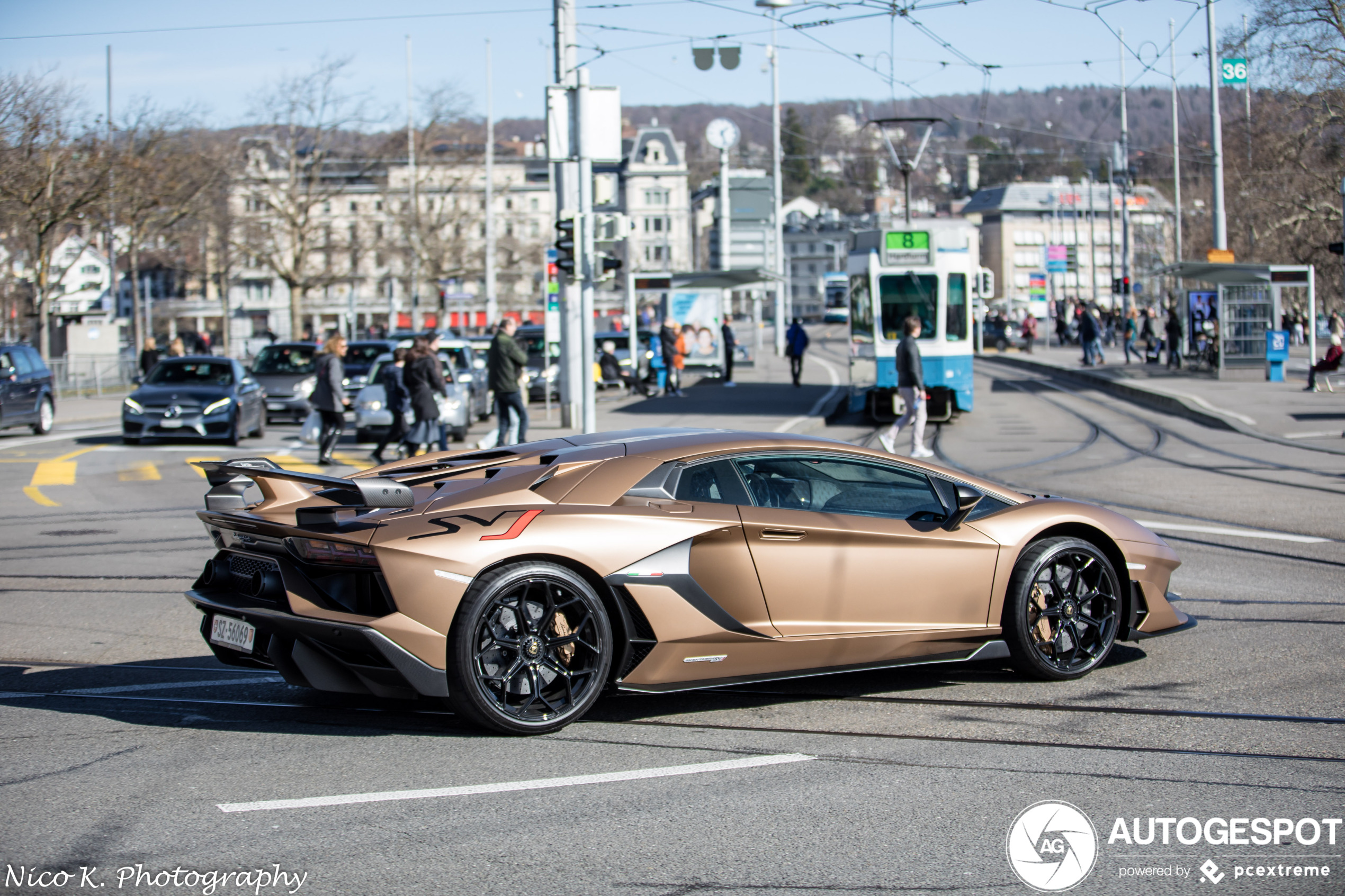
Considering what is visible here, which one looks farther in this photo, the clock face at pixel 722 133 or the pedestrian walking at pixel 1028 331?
the pedestrian walking at pixel 1028 331

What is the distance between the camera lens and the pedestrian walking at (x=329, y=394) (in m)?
17.9

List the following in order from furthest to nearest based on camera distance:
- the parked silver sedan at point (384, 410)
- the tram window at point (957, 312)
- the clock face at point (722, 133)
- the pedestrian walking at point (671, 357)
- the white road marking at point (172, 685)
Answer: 1. the clock face at point (722, 133)
2. the pedestrian walking at point (671, 357)
3. the tram window at point (957, 312)
4. the parked silver sedan at point (384, 410)
5. the white road marking at point (172, 685)

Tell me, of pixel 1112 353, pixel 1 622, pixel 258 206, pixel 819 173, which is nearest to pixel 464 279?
pixel 258 206

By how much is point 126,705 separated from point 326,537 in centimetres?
160

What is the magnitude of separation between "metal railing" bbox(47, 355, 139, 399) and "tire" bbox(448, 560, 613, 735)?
112 feet

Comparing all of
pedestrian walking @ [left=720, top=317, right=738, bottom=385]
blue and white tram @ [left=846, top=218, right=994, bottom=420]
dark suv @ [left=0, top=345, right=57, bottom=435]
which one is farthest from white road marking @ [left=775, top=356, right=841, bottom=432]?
dark suv @ [left=0, top=345, right=57, bottom=435]

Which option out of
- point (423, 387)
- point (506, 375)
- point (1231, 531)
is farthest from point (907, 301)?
point (1231, 531)

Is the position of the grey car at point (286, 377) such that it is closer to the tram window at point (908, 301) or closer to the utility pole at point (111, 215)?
the tram window at point (908, 301)

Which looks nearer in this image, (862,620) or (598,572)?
(598,572)

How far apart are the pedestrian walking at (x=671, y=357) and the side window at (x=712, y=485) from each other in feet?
88.5

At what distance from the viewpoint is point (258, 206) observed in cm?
5612

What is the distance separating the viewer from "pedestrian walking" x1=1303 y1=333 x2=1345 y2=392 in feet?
91.7

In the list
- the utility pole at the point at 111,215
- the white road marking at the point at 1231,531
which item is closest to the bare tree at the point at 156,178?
the utility pole at the point at 111,215

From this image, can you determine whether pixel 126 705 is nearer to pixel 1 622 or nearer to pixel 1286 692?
pixel 1 622
